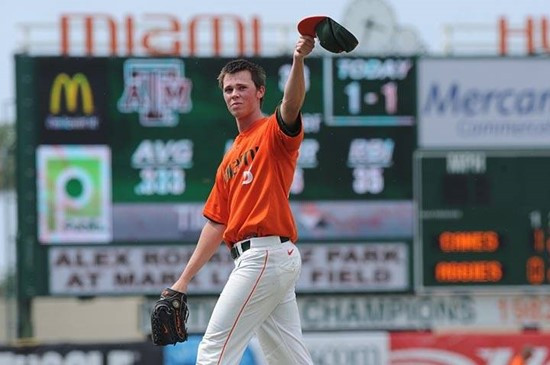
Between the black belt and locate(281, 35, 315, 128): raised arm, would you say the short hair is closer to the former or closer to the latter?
locate(281, 35, 315, 128): raised arm

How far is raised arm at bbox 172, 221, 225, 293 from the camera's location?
7.45 meters

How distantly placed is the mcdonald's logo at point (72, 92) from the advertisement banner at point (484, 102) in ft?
11.0

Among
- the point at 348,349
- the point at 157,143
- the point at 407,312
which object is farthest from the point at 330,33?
the point at 407,312

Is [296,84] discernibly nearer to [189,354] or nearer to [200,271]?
[189,354]

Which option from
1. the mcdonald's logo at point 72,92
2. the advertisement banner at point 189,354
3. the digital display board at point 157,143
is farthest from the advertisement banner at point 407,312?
the advertisement banner at point 189,354

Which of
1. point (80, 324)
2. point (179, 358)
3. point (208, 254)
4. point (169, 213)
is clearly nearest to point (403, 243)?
point (169, 213)

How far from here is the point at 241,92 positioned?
7363mm

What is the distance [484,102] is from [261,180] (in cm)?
1095

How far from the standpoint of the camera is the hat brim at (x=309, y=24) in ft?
22.9

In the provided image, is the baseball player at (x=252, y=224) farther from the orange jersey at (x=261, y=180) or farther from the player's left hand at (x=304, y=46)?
the player's left hand at (x=304, y=46)

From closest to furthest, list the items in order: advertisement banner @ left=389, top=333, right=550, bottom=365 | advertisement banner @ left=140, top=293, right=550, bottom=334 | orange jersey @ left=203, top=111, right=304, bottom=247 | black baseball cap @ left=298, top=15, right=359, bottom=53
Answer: black baseball cap @ left=298, top=15, right=359, bottom=53, orange jersey @ left=203, top=111, right=304, bottom=247, advertisement banner @ left=389, top=333, right=550, bottom=365, advertisement banner @ left=140, top=293, right=550, bottom=334

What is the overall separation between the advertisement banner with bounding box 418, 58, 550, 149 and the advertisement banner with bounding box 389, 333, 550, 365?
436cm

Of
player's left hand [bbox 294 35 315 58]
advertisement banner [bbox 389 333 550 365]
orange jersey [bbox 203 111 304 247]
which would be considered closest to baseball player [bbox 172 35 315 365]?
orange jersey [bbox 203 111 304 247]

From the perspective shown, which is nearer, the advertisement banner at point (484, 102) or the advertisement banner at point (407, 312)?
the advertisement banner at point (484, 102)
